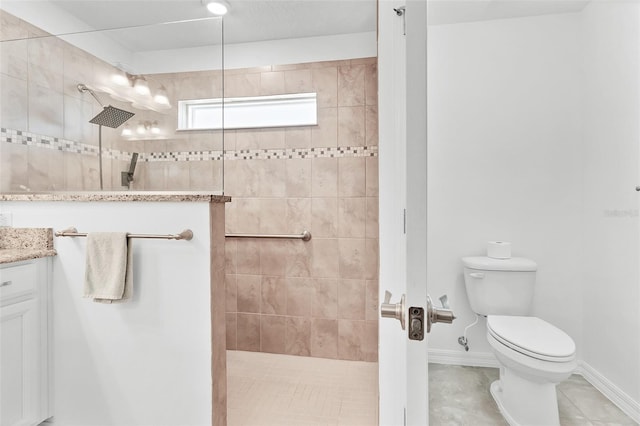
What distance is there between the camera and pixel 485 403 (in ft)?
5.18

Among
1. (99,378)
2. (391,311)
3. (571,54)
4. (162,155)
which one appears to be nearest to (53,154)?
(162,155)

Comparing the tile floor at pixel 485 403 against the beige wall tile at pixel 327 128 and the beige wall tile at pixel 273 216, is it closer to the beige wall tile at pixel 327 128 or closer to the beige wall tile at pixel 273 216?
the beige wall tile at pixel 273 216

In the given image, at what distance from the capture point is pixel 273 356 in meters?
2.50

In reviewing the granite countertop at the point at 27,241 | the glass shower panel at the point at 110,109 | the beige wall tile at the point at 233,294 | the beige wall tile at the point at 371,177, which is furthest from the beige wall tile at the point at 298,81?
the granite countertop at the point at 27,241

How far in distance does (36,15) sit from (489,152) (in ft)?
9.36

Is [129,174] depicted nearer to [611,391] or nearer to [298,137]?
[298,137]

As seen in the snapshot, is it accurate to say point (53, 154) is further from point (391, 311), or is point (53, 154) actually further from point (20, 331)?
point (391, 311)

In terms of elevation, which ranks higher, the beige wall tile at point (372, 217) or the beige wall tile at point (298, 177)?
the beige wall tile at point (298, 177)

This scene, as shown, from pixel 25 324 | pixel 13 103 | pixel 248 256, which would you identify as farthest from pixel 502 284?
pixel 13 103

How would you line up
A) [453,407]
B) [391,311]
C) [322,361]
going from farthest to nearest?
[322,361] < [453,407] < [391,311]

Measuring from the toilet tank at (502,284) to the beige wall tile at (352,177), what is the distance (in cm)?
95

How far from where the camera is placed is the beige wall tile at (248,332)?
2576 millimetres

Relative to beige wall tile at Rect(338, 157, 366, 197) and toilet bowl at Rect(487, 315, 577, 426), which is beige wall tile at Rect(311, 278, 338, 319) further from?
toilet bowl at Rect(487, 315, 577, 426)

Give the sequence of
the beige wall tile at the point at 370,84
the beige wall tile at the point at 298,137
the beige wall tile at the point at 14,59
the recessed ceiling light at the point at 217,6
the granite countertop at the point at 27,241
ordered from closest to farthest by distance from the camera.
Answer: the granite countertop at the point at 27,241
the beige wall tile at the point at 14,59
the recessed ceiling light at the point at 217,6
the beige wall tile at the point at 370,84
the beige wall tile at the point at 298,137
